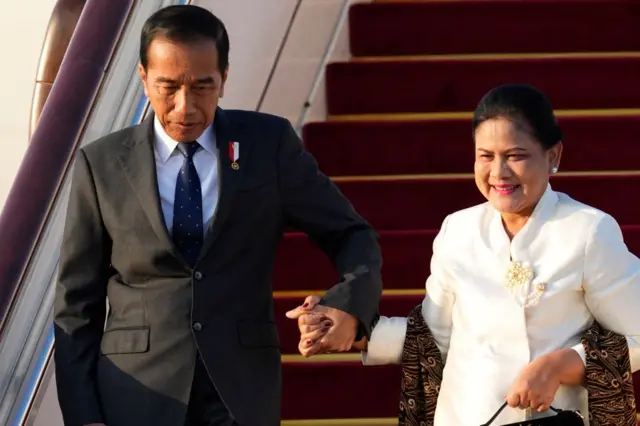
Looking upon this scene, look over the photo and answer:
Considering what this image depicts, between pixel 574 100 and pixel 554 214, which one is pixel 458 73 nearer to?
pixel 574 100

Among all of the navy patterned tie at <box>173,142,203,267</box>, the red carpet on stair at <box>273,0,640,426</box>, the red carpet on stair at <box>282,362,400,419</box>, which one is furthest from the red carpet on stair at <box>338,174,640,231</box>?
the navy patterned tie at <box>173,142,203,267</box>

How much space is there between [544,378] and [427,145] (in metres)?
2.31

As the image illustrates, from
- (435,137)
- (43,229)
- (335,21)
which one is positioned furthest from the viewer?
(335,21)

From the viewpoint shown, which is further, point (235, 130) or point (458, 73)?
point (458, 73)

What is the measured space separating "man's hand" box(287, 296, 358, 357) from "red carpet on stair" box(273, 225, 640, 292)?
5.49ft

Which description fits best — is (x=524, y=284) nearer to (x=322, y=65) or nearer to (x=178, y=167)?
(x=178, y=167)

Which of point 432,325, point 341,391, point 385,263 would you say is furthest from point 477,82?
point 432,325

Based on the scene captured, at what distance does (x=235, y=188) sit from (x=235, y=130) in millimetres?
142

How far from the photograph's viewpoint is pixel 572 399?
292cm

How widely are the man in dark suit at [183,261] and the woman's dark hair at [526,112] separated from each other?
38cm

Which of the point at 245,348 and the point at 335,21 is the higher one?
the point at 335,21

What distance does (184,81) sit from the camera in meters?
2.79

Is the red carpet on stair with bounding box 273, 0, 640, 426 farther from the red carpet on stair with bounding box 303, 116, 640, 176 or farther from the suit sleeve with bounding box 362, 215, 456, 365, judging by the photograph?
the suit sleeve with bounding box 362, 215, 456, 365

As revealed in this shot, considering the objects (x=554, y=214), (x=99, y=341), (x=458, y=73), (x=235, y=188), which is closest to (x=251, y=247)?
(x=235, y=188)
